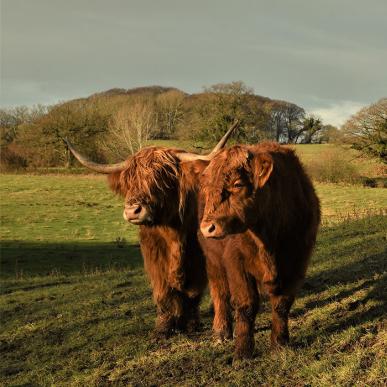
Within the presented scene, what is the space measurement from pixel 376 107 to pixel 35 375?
30.3 metres

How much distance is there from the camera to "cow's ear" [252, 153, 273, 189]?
12.3 ft

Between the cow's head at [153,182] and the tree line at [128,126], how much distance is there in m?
30.3

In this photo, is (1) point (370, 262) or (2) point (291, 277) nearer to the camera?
(2) point (291, 277)

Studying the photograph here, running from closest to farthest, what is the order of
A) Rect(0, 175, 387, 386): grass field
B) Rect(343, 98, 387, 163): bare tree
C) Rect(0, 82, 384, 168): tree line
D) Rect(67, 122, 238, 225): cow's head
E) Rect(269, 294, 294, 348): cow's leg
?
→ Rect(0, 175, 387, 386): grass field
Rect(269, 294, 294, 348): cow's leg
Rect(67, 122, 238, 225): cow's head
Rect(343, 98, 387, 163): bare tree
Rect(0, 82, 384, 168): tree line

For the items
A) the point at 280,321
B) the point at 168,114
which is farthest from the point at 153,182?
the point at 168,114

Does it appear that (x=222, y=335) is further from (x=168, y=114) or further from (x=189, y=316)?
(x=168, y=114)

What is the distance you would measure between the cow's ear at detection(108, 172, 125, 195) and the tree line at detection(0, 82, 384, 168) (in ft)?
99.2

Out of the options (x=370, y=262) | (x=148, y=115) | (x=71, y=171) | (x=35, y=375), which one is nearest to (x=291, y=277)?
(x=35, y=375)

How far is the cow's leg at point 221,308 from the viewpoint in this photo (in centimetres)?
490

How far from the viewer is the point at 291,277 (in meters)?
4.27

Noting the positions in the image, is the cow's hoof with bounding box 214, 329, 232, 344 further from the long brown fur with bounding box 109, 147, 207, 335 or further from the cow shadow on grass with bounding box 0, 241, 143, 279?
the cow shadow on grass with bounding box 0, 241, 143, 279

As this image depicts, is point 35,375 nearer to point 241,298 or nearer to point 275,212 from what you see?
point 241,298

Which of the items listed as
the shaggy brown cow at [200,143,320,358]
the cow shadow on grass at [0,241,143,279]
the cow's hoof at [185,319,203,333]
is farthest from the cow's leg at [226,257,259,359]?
the cow shadow on grass at [0,241,143,279]

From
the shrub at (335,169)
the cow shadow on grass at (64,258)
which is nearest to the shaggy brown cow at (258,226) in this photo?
the cow shadow on grass at (64,258)
